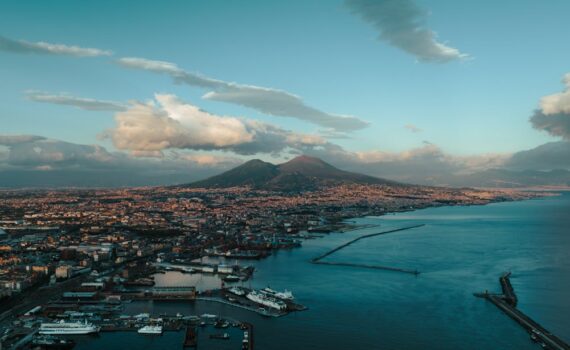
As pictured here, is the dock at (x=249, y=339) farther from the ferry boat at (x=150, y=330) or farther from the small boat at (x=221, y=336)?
the ferry boat at (x=150, y=330)

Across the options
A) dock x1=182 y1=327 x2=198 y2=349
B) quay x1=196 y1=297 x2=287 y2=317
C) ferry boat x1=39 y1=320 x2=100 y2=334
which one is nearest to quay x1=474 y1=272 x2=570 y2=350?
quay x1=196 y1=297 x2=287 y2=317

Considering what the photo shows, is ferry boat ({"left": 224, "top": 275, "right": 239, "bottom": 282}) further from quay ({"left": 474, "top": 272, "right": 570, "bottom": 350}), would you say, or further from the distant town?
quay ({"left": 474, "top": 272, "right": 570, "bottom": 350})

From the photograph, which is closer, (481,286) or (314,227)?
(481,286)

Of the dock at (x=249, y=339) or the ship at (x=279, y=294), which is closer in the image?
the dock at (x=249, y=339)

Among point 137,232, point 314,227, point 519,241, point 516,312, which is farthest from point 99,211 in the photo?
point 516,312

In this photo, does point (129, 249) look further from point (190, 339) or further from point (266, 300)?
point (190, 339)

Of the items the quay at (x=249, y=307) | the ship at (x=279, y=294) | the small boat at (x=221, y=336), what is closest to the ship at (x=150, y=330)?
the small boat at (x=221, y=336)

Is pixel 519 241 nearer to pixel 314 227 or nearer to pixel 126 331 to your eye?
pixel 314 227

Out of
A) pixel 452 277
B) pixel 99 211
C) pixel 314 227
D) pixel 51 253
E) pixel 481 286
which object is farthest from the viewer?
pixel 99 211
